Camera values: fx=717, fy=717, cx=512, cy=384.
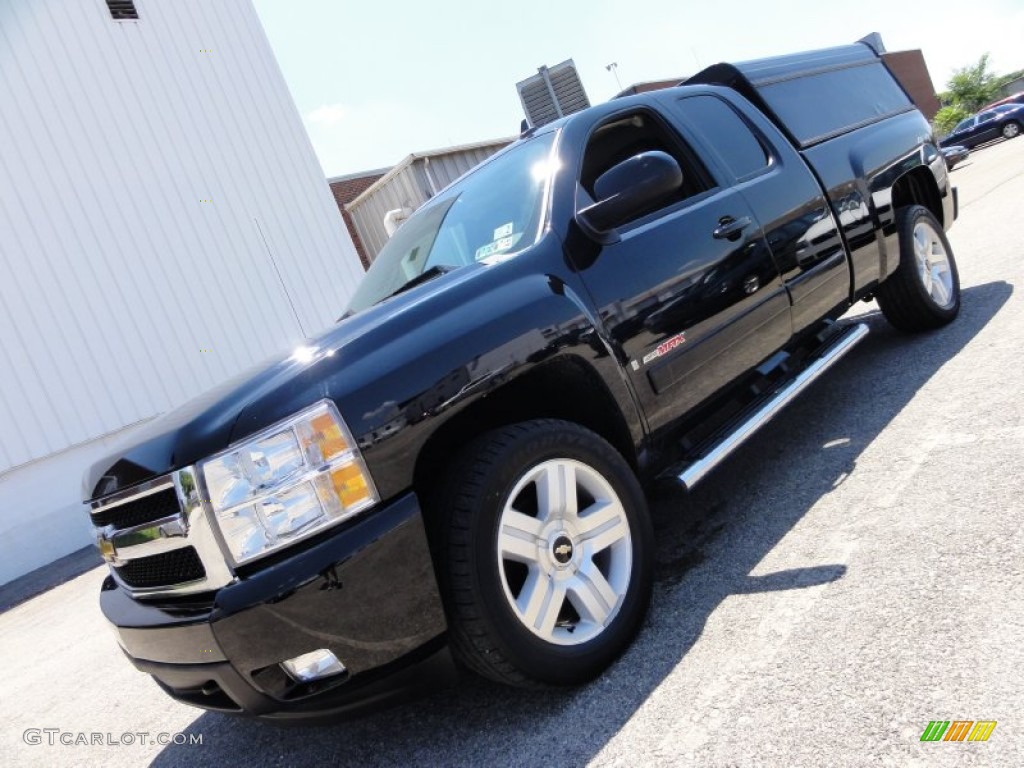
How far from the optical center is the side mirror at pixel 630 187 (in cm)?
249

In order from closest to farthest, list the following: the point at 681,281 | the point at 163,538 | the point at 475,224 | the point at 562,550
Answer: the point at 163,538 → the point at 562,550 → the point at 681,281 → the point at 475,224

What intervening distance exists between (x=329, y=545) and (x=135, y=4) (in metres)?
10.4

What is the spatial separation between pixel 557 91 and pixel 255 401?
7.62 meters

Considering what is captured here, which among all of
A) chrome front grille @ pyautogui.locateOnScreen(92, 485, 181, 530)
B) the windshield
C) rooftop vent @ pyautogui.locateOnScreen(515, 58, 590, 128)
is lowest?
Answer: chrome front grille @ pyautogui.locateOnScreen(92, 485, 181, 530)

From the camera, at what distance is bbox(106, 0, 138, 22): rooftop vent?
30.3 ft

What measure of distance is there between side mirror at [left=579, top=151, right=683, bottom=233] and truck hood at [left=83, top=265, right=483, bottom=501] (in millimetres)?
551

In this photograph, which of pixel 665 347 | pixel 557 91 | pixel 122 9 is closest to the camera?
pixel 665 347

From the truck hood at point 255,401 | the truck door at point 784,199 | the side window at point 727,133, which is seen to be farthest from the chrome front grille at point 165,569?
the side window at point 727,133

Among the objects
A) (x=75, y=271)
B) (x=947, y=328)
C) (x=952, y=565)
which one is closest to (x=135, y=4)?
(x=75, y=271)

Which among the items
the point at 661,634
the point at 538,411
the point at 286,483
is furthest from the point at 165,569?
the point at 661,634

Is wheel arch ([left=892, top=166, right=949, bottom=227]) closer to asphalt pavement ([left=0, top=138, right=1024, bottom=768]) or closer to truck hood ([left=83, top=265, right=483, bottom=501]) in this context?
asphalt pavement ([left=0, top=138, right=1024, bottom=768])

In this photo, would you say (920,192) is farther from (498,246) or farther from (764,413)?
(498,246)

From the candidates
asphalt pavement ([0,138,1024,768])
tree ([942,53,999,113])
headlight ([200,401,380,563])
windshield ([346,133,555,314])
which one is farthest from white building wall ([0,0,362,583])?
tree ([942,53,999,113])

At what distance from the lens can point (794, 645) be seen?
2033 millimetres
